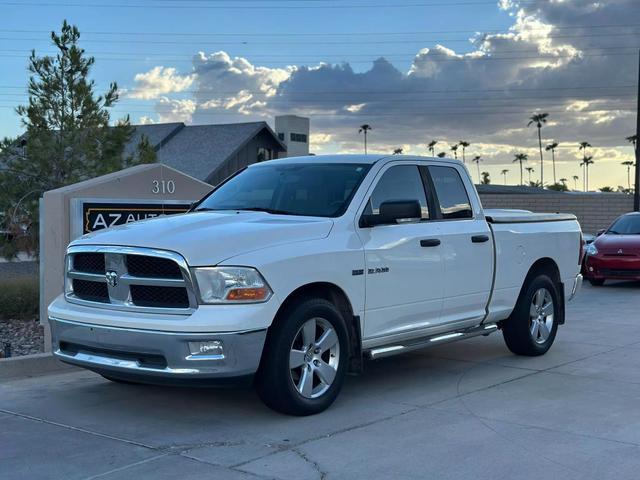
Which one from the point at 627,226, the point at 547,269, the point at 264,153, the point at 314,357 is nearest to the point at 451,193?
the point at 547,269

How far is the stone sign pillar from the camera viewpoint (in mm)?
8500

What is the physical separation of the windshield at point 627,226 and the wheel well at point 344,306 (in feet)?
41.7

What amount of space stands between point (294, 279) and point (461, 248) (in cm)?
225

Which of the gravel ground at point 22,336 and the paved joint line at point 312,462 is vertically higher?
the paved joint line at point 312,462

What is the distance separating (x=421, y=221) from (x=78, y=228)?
362 cm

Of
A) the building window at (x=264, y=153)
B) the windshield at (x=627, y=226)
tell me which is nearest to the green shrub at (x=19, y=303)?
the windshield at (x=627, y=226)

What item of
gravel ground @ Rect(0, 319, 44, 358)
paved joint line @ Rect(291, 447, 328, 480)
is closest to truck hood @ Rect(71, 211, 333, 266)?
paved joint line @ Rect(291, 447, 328, 480)

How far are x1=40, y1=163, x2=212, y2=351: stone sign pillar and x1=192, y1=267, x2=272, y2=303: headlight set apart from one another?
11.0 feet

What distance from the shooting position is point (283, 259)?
5.89 meters

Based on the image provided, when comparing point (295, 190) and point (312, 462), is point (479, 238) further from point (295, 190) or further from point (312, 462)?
point (312, 462)

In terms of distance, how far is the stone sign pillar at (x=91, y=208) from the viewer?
8.50m

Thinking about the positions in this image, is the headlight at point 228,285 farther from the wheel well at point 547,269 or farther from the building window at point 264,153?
the building window at point 264,153

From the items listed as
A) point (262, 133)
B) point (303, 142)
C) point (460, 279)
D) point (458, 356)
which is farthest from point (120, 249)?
point (303, 142)

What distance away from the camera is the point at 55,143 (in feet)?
41.8
